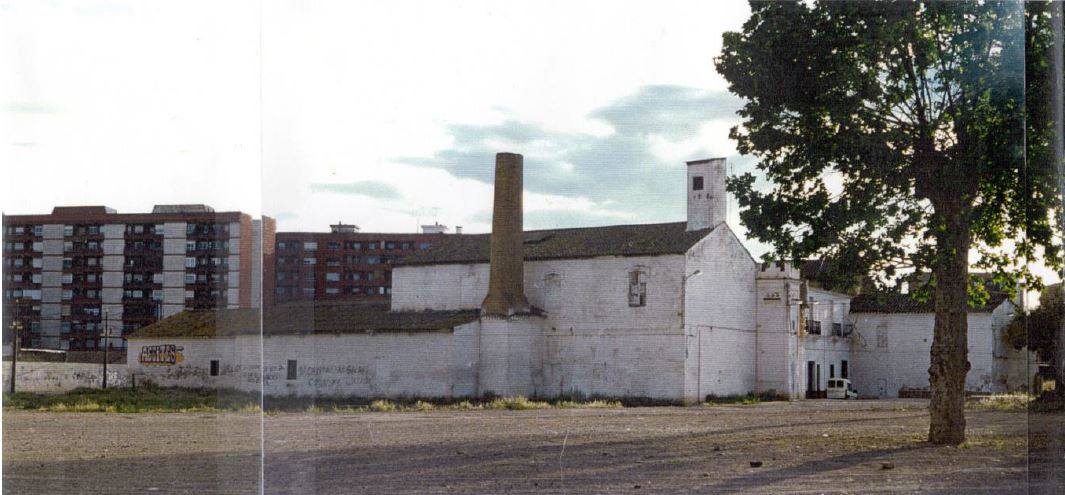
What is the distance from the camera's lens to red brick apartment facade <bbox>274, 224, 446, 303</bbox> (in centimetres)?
565

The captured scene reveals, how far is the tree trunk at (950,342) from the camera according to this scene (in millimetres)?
5504

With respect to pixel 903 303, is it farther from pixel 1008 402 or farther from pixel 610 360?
pixel 610 360

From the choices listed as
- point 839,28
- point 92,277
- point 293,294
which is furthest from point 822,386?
point 92,277

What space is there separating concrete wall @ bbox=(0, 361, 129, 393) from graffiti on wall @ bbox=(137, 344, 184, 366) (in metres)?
0.11

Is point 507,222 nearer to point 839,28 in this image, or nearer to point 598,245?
point 598,245

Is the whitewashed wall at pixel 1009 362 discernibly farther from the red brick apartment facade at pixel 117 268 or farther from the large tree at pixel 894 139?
the red brick apartment facade at pixel 117 268

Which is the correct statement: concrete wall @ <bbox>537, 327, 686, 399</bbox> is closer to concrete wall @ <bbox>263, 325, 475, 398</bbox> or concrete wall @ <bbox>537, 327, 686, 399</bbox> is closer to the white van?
concrete wall @ <bbox>263, 325, 475, 398</bbox>

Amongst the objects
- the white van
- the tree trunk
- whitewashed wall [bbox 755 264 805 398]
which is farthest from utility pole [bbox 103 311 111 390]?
the tree trunk

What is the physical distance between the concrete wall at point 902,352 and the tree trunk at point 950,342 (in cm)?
4

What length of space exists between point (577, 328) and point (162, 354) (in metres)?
1.98

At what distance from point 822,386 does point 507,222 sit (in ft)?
6.20

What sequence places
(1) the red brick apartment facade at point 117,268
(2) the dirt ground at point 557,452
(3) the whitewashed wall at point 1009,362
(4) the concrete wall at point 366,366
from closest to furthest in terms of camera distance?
(2) the dirt ground at point 557,452 → (3) the whitewashed wall at point 1009,362 → (1) the red brick apartment facade at point 117,268 → (4) the concrete wall at point 366,366

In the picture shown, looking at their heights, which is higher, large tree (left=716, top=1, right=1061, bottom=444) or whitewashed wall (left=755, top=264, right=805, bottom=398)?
large tree (left=716, top=1, right=1061, bottom=444)

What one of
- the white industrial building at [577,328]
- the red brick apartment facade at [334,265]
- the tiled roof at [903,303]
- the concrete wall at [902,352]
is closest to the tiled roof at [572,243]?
the white industrial building at [577,328]
